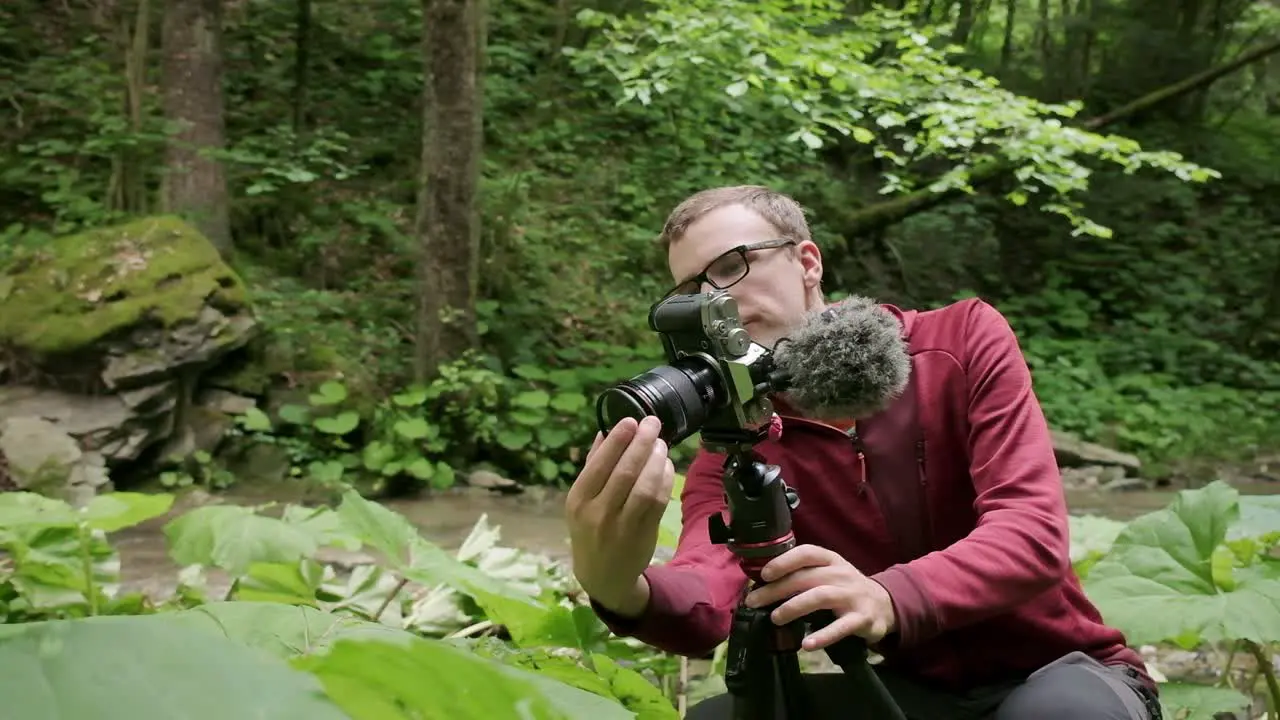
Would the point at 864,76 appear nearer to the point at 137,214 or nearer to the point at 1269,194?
the point at 137,214

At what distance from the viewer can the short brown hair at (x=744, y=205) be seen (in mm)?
1423

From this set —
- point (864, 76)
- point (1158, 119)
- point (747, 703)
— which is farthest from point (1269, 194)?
point (747, 703)

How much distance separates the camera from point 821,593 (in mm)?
981

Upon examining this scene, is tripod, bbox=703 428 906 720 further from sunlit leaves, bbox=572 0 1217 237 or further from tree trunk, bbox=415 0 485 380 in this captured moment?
tree trunk, bbox=415 0 485 380

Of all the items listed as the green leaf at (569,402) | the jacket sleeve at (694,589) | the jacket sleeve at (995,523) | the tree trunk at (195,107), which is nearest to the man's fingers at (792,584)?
the jacket sleeve at (995,523)

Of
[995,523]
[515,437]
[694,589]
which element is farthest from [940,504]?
Result: [515,437]

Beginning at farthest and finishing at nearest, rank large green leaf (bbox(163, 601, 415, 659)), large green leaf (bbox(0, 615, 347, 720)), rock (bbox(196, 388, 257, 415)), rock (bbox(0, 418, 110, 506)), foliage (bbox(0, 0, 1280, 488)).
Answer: foliage (bbox(0, 0, 1280, 488))
rock (bbox(196, 388, 257, 415))
rock (bbox(0, 418, 110, 506))
large green leaf (bbox(163, 601, 415, 659))
large green leaf (bbox(0, 615, 347, 720))

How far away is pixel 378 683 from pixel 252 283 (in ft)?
20.0

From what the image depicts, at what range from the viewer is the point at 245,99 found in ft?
24.8

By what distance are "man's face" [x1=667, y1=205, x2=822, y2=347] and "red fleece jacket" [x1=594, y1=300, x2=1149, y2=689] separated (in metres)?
0.15

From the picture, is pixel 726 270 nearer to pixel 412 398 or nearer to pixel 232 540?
pixel 232 540

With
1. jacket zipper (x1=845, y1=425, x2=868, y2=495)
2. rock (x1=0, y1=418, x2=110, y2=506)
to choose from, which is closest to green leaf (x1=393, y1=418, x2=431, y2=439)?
rock (x1=0, y1=418, x2=110, y2=506)

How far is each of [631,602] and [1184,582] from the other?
1.00 meters

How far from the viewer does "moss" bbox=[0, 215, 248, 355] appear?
439 cm
